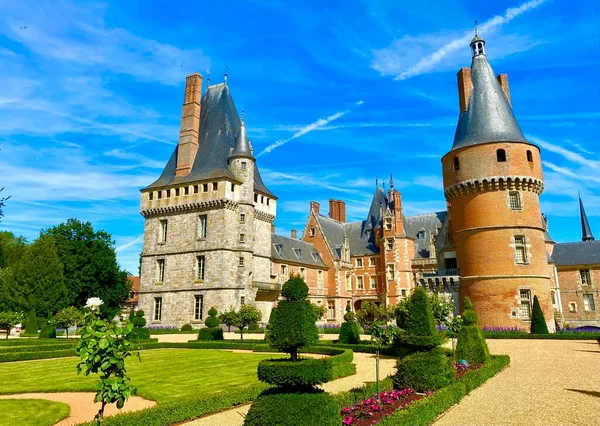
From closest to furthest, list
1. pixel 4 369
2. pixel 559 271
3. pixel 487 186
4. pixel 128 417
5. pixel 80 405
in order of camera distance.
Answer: pixel 128 417
pixel 80 405
pixel 4 369
pixel 487 186
pixel 559 271

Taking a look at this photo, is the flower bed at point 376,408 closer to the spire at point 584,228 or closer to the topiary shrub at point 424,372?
the topiary shrub at point 424,372

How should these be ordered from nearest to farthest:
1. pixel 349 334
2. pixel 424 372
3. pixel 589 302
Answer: pixel 424 372 → pixel 349 334 → pixel 589 302

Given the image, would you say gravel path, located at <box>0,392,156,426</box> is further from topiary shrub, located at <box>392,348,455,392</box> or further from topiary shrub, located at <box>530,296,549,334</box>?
topiary shrub, located at <box>530,296,549,334</box>

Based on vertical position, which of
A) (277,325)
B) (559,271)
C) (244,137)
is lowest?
(277,325)

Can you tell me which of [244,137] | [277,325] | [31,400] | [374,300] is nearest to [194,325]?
[244,137]

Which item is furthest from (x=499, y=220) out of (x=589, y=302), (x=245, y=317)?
(x=589, y=302)

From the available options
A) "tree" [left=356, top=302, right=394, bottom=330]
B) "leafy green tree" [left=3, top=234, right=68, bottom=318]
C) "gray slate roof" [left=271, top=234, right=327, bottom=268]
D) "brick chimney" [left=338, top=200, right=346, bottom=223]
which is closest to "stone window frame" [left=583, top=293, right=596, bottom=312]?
"tree" [left=356, top=302, right=394, bottom=330]

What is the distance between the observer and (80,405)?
32.8ft

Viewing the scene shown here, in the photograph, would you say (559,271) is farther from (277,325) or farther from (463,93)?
(277,325)

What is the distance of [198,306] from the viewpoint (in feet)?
110

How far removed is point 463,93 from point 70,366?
94.2ft

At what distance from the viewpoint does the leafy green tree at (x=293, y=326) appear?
6.50m

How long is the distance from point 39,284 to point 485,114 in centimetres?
3805

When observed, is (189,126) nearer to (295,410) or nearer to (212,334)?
(212,334)
